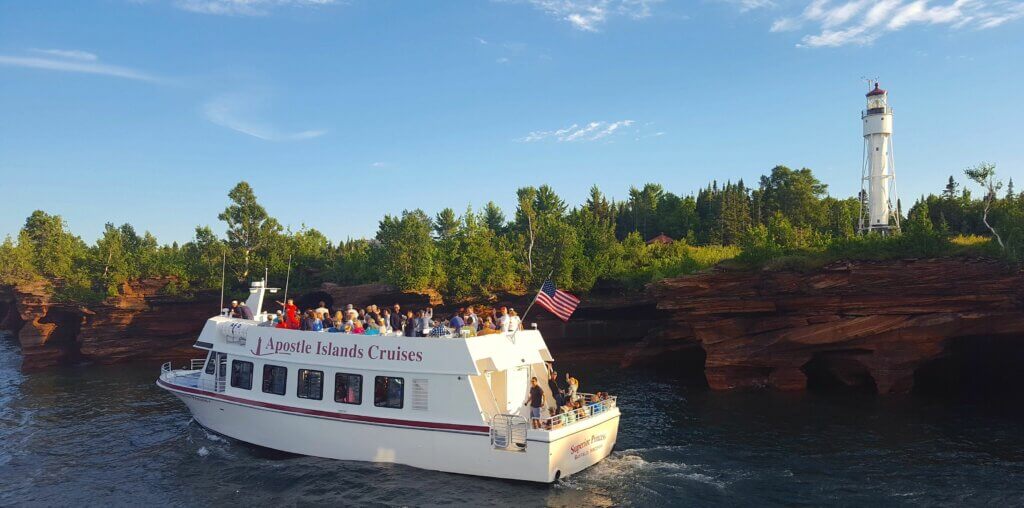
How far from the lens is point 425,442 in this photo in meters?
18.0

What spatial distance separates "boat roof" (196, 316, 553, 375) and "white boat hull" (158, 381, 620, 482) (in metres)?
1.69

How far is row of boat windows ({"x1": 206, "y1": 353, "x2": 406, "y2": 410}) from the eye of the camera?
61.2 feet

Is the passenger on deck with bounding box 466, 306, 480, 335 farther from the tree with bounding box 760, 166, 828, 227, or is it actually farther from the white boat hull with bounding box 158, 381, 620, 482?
the tree with bounding box 760, 166, 828, 227

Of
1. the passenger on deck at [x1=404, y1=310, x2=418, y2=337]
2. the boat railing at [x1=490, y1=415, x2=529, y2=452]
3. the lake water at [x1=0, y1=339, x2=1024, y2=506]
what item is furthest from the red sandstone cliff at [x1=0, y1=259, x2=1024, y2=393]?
the boat railing at [x1=490, y1=415, x2=529, y2=452]

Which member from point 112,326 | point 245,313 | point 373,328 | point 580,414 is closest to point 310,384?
point 373,328

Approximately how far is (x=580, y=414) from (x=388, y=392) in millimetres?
5989

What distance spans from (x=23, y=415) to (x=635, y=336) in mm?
37878

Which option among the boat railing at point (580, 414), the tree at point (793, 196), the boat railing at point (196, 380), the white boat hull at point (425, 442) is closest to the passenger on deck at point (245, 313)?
the boat railing at point (196, 380)

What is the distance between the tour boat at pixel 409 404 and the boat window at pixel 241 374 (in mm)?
36

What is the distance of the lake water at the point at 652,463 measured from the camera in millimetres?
16828

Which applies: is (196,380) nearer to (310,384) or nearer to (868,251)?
(310,384)

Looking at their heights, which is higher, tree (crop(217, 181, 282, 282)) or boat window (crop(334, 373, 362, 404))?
tree (crop(217, 181, 282, 282))

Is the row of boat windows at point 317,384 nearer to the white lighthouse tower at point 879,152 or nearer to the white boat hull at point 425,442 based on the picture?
the white boat hull at point 425,442

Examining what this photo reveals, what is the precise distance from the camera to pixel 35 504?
1762 centimetres
